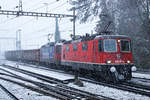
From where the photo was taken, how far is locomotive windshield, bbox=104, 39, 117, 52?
14.6 metres

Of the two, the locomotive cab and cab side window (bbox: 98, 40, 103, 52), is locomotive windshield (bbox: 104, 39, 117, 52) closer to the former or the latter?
the locomotive cab

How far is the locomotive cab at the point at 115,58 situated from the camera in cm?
1426

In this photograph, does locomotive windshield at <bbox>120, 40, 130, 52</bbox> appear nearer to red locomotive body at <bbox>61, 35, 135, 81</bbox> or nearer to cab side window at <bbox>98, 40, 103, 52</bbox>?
red locomotive body at <bbox>61, 35, 135, 81</bbox>

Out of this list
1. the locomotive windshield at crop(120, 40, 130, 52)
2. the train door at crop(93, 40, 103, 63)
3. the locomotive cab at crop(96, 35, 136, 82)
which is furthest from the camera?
the locomotive windshield at crop(120, 40, 130, 52)

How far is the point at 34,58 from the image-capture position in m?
35.8

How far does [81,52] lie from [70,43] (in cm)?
277

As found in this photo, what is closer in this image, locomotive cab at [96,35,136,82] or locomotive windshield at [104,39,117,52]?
locomotive cab at [96,35,136,82]

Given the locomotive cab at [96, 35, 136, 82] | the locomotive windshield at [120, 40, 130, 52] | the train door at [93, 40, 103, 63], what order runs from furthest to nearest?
the locomotive windshield at [120, 40, 130, 52] < the train door at [93, 40, 103, 63] < the locomotive cab at [96, 35, 136, 82]

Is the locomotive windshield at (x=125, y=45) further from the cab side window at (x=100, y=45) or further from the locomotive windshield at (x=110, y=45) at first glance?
the cab side window at (x=100, y=45)

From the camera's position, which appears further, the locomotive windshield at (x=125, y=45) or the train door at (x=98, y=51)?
the locomotive windshield at (x=125, y=45)

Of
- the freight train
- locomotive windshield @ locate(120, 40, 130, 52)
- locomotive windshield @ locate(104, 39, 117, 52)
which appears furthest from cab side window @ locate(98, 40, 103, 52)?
locomotive windshield @ locate(120, 40, 130, 52)

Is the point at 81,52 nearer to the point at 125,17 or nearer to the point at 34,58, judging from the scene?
the point at 125,17

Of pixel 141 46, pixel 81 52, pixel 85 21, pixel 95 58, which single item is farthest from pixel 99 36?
pixel 85 21

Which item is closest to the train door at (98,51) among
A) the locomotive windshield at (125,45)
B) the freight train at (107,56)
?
the freight train at (107,56)
